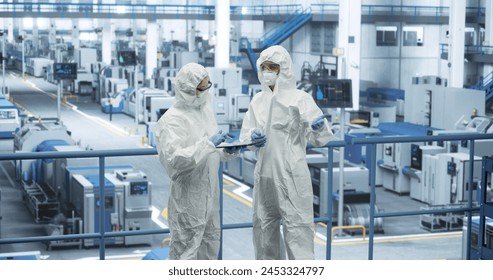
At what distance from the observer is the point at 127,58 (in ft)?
91.0

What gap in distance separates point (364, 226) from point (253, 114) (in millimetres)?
10364

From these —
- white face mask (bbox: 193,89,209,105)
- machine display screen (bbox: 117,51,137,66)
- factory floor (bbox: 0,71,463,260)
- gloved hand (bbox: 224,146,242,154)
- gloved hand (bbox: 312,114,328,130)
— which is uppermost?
machine display screen (bbox: 117,51,137,66)

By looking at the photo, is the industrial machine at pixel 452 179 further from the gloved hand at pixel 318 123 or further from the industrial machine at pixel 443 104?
the gloved hand at pixel 318 123

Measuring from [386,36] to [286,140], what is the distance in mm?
32119

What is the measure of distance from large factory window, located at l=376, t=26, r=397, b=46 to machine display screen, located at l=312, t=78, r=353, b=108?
73.6 feet

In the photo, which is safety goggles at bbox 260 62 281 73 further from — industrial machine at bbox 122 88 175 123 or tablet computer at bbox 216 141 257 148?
industrial machine at bbox 122 88 175 123

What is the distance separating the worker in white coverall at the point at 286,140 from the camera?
5625mm

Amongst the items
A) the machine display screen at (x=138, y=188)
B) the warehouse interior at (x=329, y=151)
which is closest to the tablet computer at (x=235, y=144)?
the warehouse interior at (x=329, y=151)

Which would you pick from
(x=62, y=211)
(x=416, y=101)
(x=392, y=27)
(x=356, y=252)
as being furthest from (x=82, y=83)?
(x=356, y=252)

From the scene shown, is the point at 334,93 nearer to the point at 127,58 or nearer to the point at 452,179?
the point at 452,179

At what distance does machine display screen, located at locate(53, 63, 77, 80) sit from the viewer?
79.8 ft

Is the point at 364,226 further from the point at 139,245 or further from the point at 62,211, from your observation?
the point at 62,211

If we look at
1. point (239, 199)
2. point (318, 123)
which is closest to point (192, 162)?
point (318, 123)

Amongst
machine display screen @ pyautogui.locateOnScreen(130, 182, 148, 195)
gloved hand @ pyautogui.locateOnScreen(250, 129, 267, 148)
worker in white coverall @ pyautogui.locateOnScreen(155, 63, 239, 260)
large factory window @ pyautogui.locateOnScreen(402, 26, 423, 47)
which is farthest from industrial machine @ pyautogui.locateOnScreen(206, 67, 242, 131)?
gloved hand @ pyautogui.locateOnScreen(250, 129, 267, 148)
